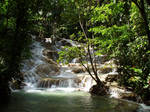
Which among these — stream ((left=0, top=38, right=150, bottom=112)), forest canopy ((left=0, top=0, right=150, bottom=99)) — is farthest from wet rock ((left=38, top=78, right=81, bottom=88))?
forest canopy ((left=0, top=0, right=150, bottom=99))

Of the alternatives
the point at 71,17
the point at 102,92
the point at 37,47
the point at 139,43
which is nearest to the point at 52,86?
the point at 102,92

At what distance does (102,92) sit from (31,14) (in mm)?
6497

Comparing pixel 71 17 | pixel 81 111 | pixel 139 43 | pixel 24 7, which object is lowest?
pixel 81 111

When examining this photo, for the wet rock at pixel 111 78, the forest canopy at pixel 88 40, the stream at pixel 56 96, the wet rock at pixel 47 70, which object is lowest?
the stream at pixel 56 96

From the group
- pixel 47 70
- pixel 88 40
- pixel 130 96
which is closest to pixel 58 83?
pixel 47 70

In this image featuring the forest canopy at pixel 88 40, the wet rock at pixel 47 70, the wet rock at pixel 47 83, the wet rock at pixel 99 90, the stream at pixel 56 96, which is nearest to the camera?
the forest canopy at pixel 88 40

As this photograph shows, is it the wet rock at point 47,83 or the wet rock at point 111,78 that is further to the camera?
the wet rock at point 47,83

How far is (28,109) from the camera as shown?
5.80 m

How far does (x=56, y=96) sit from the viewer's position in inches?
344

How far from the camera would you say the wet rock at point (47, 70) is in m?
15.3

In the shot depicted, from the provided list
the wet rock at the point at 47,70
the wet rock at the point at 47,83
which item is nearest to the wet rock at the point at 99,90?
the wet rock at the point at 47,83

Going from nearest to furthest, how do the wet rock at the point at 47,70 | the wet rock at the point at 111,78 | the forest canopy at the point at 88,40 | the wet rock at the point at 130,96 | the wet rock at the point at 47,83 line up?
the forest canopy at the point at 88,40 → the wet rock at the point at 130,96 → the wet rock at the point at 111,78 → the wet rock at the point at 47,83 → the wet rock at the point at 47,70

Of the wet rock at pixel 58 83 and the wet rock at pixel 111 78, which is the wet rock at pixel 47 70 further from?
the wet rock at pixel 111 78

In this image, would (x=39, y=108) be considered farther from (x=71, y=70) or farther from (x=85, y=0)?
(x=71, y=70)
